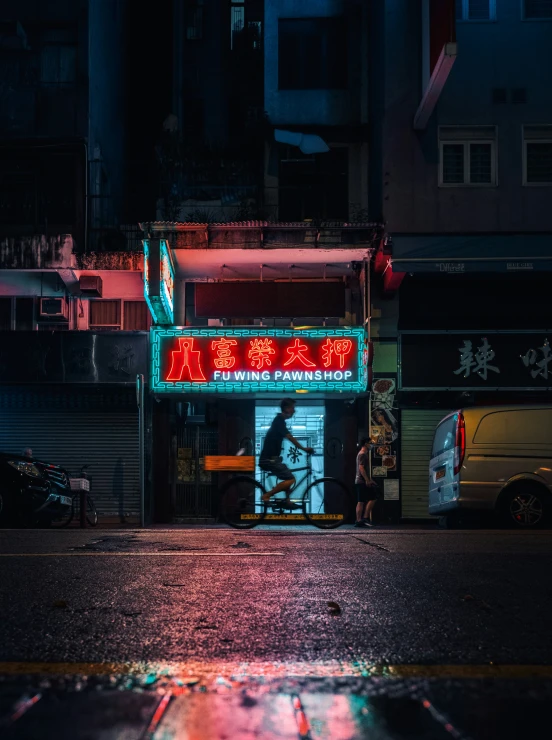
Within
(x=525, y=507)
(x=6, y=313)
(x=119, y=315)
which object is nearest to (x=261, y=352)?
(x=119, y=315)

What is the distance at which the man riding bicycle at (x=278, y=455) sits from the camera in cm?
1338

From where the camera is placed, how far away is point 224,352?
1939cm

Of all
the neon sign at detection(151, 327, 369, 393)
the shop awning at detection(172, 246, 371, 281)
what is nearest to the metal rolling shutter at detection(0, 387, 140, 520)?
the neon sign at detection(151, 327, 369, 393)

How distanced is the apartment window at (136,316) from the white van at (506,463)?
9.70m

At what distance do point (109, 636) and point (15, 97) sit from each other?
61.5 feet

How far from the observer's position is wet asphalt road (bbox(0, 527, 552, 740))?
252cm

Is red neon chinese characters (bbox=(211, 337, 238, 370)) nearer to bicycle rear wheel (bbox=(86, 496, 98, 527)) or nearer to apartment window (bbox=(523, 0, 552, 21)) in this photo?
bicycle rear wheel (bbox=(86, 496, 98, 527))

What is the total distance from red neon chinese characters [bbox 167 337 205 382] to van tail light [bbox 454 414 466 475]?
294 inches

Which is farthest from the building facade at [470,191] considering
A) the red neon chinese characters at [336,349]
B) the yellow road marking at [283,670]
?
the yellow road marking at [283,670]

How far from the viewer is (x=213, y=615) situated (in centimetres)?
427

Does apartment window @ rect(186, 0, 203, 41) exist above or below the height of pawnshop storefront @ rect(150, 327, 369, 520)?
above

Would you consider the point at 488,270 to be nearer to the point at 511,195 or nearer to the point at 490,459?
the point at 511,195

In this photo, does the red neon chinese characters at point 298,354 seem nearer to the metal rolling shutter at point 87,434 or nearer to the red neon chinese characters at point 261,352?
the red neon chinese characters at point 261,352

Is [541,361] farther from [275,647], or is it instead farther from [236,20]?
[275,647]
